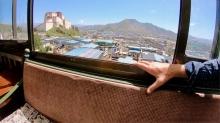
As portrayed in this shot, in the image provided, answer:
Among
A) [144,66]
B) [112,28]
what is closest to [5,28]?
[112,28]

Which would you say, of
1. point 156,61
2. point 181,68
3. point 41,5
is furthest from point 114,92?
point 41,5

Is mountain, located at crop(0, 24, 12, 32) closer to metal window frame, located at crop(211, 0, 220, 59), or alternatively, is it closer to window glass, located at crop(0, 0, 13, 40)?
window glass, located at crop(0, 0, 13, 40)

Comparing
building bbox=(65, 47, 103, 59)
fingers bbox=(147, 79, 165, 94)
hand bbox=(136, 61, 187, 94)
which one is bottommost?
fingers bbox=(147, 79, 165, 94)

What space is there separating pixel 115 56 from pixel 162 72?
0.40m

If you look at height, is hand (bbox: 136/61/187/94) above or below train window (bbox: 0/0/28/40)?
below

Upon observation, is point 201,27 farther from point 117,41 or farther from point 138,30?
point 117,41

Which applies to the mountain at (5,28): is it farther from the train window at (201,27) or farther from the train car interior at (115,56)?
the train window at (201,27)

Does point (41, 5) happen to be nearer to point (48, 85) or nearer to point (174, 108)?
point (48, 85)

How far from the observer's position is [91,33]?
2.11 m

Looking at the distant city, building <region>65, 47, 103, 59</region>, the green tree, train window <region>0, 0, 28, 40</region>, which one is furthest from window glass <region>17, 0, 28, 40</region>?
building <region>65, 47, 103, 59</region>

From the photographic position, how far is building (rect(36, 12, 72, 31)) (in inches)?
86.6

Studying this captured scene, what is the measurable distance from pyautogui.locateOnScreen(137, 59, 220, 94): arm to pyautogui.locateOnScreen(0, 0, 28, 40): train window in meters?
1.35

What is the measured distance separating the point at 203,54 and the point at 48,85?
1158mm

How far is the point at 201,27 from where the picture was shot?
5.97 ft
